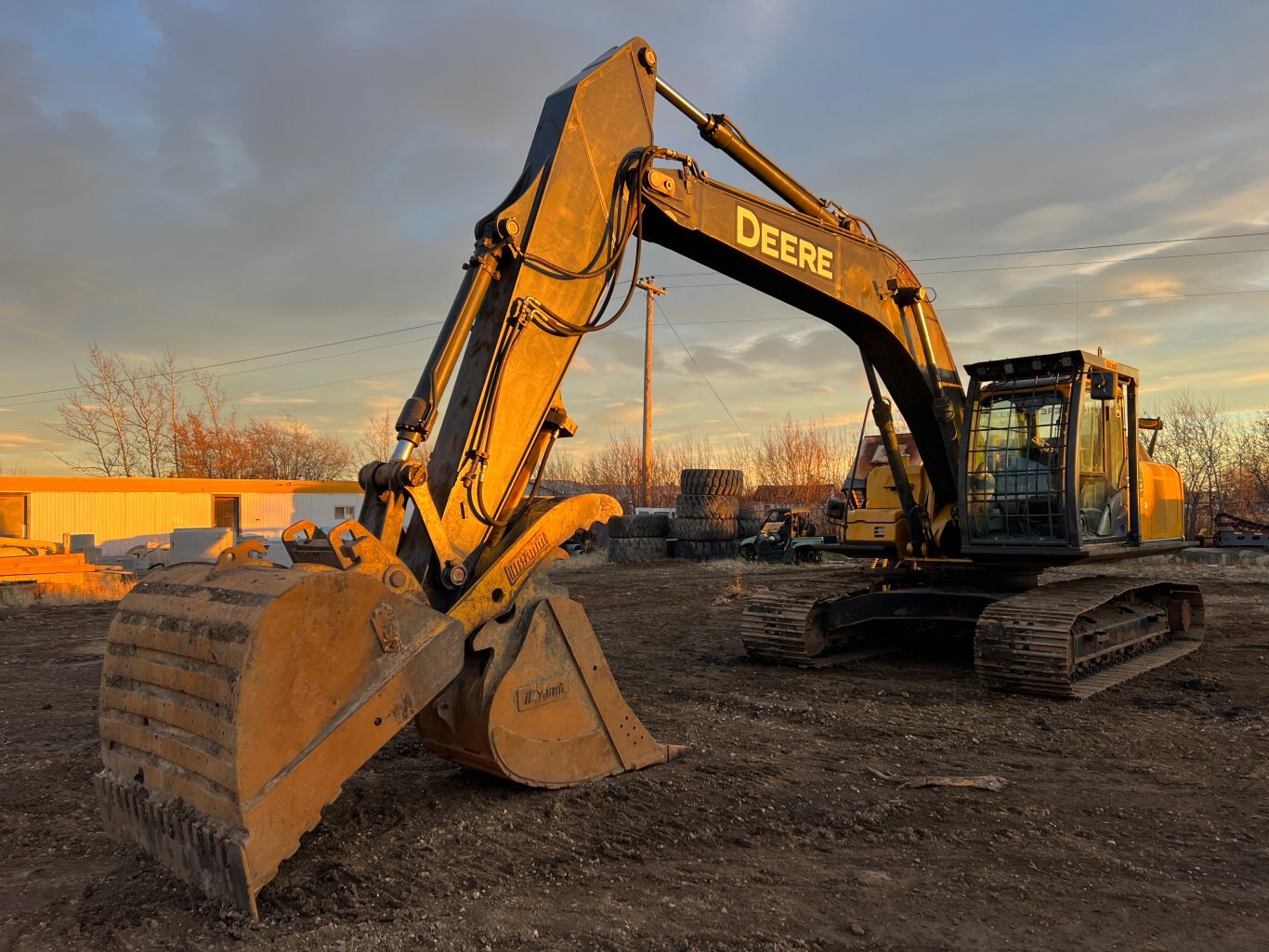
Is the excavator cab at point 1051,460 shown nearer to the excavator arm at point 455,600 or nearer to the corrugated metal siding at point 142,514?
the excavator arm at point 455,600

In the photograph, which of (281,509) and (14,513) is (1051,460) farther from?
(281,509)

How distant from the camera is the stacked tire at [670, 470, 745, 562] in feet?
77.5

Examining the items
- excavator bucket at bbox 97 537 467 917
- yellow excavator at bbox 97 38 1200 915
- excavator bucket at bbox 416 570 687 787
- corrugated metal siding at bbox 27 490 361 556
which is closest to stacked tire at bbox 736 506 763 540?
yellow excavator at bbox 97 38 1200 915

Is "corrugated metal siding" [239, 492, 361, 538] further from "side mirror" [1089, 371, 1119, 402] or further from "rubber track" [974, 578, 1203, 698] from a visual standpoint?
"side mirror" [1089, 371, 1119, 402]

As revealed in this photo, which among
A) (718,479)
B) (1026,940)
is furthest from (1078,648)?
(718,479)

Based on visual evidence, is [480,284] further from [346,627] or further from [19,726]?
[19,726]

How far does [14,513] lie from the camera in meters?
28.4

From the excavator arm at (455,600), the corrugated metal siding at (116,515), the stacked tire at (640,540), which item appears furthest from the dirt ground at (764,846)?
the corrugated metal siding at (116,515)

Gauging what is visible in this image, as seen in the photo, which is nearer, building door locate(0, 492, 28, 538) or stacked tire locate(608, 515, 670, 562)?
stacked tire locate(608, 515, 670, 562)

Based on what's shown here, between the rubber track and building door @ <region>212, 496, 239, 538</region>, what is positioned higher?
building door @ <region>212, 496, 239, 538</region>

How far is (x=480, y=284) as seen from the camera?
15.3 feet

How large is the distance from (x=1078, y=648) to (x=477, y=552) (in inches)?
210

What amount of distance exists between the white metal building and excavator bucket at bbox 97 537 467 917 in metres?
27.9

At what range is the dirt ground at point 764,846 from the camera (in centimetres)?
335
